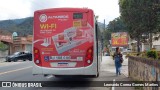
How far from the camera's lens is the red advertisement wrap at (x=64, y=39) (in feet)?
44.4

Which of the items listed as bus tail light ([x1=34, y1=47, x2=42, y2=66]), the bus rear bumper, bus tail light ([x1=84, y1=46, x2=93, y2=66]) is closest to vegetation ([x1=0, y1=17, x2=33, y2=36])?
bus tail light ([x1=34, y1=47, x2=42, y2=66])

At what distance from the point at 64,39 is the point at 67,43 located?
0.21 meters

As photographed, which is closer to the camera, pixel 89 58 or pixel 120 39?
pixel 89 58

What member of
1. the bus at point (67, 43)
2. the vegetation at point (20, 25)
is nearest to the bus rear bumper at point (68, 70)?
the bus at point (67, 43)

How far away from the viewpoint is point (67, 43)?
13.6 meters

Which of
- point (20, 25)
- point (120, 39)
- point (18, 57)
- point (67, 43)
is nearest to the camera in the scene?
point (67, 43)

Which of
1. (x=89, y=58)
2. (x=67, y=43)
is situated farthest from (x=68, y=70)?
(x=67, y=43)

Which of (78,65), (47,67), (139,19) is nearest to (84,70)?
(78,65)

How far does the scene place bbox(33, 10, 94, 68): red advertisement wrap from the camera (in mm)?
13531

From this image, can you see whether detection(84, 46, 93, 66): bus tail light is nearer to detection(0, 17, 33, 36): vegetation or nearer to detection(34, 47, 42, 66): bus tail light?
detection(34, 47, 42, 66): bus tail light

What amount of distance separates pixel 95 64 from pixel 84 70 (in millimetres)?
528

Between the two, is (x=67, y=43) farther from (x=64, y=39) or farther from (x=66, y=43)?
(x=64, y=39)

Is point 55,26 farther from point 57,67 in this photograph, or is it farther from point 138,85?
point 138,85

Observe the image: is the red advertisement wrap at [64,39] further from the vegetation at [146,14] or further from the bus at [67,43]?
the vegetation at [146,14]
